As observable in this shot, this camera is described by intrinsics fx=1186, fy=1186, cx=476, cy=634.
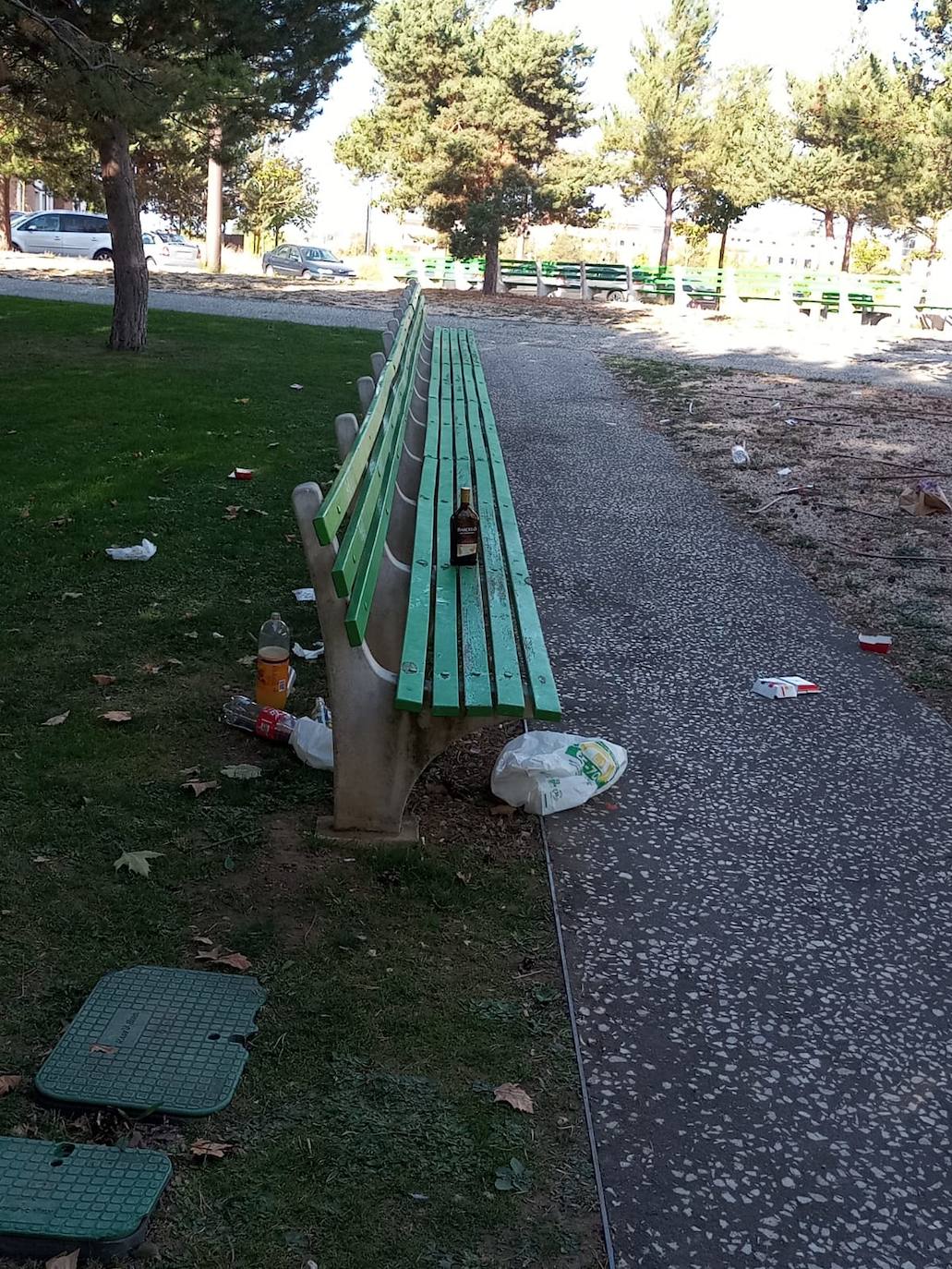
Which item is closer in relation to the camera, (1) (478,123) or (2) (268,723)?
(2) (268,723)

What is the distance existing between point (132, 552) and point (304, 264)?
31.5 meters

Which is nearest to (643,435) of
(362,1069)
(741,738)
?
(741,738)

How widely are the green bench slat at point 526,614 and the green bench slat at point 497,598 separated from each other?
0.03 m

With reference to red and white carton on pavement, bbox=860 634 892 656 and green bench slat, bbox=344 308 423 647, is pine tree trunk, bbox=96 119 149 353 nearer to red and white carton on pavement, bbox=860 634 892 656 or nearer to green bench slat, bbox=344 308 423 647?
green bench slat, bbox=344 308 423 647

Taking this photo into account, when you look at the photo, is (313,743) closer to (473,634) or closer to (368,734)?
(368,734)

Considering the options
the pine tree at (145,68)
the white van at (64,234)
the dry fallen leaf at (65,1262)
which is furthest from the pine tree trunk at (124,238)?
the white van at (64,234)

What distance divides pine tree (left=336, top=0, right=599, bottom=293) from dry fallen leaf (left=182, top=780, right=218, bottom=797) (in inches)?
1196

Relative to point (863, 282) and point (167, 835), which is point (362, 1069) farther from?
point (863, 282)

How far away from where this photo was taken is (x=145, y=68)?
10070 millimetres

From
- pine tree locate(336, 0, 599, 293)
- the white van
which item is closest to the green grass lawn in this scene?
pine tree locate(336, 0, 599, 293)

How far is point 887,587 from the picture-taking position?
684 cm

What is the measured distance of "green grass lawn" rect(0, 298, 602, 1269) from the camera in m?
2.41

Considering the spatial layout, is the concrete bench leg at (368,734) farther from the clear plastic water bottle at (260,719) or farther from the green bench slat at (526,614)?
the clear plastic water bottle at (260,719)

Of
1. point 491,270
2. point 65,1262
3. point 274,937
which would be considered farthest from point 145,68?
point 491,270
